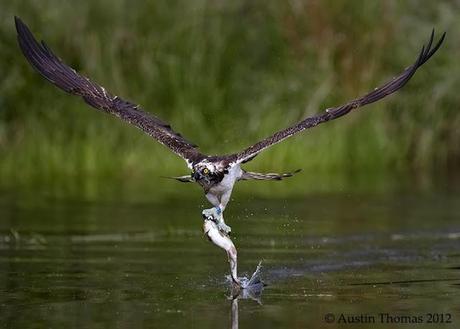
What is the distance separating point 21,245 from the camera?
15477 mm

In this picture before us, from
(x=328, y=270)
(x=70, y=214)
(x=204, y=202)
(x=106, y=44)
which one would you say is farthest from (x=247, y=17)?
(x=328, y=270)

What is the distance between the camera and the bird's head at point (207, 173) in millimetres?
12469

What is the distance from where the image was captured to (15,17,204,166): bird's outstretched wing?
44.6ft

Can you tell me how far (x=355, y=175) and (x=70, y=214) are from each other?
236 inches

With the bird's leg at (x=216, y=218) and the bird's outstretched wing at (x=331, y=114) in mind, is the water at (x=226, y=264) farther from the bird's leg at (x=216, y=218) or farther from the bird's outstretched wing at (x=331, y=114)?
the bird's outstretched wing at (x=331, y=114)

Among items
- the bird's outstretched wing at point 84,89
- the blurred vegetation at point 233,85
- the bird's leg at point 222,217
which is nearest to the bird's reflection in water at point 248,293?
the bird's leg at point 222,217

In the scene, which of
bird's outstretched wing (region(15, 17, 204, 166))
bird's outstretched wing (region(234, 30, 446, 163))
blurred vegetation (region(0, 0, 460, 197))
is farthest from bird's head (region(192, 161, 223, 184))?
blurred vegetation (region(0, 0, 460, 197))

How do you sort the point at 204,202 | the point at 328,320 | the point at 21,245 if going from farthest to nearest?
1. the point at 204,202
2. the point at 21,245
3. the point at 328,320

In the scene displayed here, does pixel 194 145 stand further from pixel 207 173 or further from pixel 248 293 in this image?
pixel 248 293

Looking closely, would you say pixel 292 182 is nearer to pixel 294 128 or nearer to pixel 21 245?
pixel 21 245

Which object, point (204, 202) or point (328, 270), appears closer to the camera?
point (328, 270)

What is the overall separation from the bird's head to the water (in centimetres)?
84

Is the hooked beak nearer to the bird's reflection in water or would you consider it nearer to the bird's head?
the bird's head

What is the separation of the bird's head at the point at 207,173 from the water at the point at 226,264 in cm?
84
